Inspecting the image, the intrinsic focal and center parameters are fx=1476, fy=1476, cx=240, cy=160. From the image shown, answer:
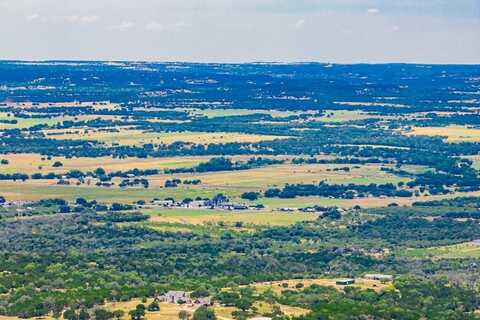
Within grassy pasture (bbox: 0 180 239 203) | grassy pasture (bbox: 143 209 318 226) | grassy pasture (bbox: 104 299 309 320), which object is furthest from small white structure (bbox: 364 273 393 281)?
grassy pasture (bbox: 0 180 239 203)

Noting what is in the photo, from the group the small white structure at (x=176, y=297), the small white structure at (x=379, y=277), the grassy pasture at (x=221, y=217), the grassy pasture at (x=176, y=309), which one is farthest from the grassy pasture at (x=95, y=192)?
the grassy pasture at (x=176, y=309)

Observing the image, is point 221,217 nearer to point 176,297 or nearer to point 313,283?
point 313,283

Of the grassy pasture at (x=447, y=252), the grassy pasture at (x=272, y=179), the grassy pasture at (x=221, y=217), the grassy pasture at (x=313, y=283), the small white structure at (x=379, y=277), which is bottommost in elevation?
the grassy pasture at (x=447, y=252)

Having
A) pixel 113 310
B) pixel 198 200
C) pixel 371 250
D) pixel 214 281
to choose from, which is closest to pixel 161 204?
pixel 198 200

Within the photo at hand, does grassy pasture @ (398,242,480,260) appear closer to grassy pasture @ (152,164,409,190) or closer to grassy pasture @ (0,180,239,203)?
grassy pasture @ (0,180,239,203)

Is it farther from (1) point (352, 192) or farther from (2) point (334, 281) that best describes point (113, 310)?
(1) point (352, 192)

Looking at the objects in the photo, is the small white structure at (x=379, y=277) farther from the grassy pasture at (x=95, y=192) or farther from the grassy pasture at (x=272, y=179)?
the grassy pasture at (x=272, y=179)
